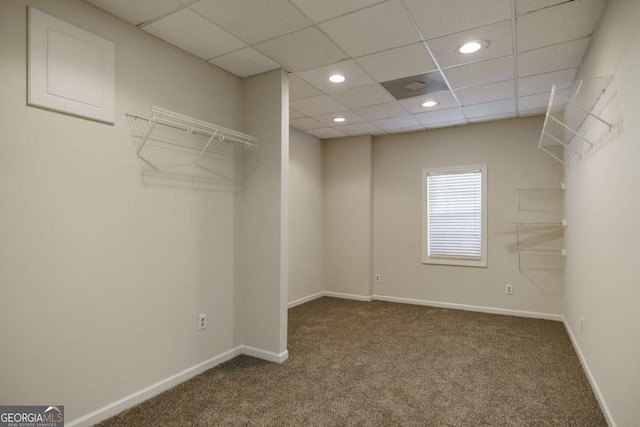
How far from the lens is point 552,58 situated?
287 cm

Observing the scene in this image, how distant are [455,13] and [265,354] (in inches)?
117

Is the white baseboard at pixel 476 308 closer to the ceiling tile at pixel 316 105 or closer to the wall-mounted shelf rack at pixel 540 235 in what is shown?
the wall-mounted shelf rack at pixel 540 235

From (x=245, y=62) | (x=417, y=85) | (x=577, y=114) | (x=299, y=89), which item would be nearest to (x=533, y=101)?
(x=577, y=114)

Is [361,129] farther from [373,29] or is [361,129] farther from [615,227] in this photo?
[615,227]

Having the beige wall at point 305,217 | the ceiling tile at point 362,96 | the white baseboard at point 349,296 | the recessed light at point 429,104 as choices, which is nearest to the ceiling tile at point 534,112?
the recessed light at point 429,104

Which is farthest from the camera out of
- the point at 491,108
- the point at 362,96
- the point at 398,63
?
the point at 491,108

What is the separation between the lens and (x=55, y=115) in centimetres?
201

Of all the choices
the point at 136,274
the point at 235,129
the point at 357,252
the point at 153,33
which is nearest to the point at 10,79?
the point at 153,33

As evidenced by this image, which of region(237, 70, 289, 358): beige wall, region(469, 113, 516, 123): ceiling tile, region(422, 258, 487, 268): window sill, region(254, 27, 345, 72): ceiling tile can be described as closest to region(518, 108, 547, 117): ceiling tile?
region(469, 113, 516, 123): ceiling tile

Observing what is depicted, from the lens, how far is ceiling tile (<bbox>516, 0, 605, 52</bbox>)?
7.18 feet

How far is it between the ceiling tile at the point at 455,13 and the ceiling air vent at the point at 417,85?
30.4 inches

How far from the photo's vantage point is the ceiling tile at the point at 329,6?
2.15 meters

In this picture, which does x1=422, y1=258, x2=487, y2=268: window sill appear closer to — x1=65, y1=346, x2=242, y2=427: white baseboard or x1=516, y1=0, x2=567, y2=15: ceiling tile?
x1=65, y1=346, x2=242, y2=427: white baseboard

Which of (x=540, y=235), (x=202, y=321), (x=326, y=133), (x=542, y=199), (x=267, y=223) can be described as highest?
(x=326, y=133)
